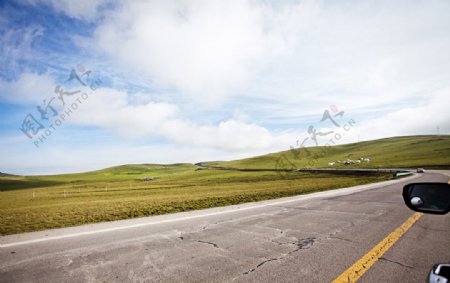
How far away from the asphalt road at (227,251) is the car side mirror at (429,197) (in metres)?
1.99

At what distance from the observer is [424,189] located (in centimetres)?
295

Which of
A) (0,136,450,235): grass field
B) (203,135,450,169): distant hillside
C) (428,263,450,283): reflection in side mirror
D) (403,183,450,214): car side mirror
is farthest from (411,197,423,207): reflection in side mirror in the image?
(203,135,450,169): distant hillside

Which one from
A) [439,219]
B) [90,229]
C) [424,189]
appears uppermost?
[424,189]

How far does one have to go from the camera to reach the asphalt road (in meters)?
4.53

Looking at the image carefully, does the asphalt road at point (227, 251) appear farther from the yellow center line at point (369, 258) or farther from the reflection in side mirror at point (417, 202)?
the reflection in side mirror at point (417, 202)

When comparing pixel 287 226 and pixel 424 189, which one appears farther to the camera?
pixel 287 226

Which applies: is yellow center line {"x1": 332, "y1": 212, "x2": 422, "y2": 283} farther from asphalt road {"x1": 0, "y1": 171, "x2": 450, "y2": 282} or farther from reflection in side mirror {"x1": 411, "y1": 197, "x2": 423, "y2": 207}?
reflection in side mirror {"x1": 411, "y1": 197, "x2": 423, "y2": 207}

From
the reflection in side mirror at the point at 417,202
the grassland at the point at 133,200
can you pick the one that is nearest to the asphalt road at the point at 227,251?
the reflection in side mirror at the point at 417,202

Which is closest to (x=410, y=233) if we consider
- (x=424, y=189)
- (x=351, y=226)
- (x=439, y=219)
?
(x=351, y=226)

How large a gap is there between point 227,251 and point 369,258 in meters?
2.79

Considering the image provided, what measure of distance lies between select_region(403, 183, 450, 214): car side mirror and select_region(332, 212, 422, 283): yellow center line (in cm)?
197

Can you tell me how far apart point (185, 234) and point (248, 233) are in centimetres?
174

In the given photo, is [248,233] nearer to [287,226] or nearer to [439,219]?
[287,226]

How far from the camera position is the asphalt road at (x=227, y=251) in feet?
14.9
